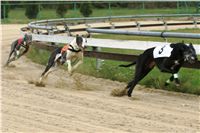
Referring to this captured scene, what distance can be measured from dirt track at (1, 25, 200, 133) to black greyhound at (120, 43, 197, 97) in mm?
416

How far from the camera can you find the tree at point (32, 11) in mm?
39594

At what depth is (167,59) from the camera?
26.2ft

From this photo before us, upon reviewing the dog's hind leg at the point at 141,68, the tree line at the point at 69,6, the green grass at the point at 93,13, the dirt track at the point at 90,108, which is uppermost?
the dog's hind leg at the point at 141,68

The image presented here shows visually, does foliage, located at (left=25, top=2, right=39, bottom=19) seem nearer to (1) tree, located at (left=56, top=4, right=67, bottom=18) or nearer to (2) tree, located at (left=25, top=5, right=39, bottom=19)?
(2) tree, located at (left=25, top=5, right=39, bottom=19)

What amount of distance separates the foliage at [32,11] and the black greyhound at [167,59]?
31.9 m

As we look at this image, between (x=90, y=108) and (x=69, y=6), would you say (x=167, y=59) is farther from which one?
(x=69, y=6)

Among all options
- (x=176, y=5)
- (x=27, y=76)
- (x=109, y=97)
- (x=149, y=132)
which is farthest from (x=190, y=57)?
(x=176, y=5)

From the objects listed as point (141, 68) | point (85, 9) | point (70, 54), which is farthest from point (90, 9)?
point (141, 68)

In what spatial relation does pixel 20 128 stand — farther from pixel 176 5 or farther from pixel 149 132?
pixel 176 5

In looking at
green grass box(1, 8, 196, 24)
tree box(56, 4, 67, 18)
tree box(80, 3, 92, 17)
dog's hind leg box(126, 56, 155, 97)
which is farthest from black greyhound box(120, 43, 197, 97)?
tree box(56, 4, 67, 18)

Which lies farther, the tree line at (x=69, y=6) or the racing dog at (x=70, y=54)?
the tree line at (x=69, y=6)

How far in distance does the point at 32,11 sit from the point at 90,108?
32931 millimetres

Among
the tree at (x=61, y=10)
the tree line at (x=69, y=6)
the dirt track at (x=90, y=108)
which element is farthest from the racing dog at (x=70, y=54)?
the tree at (x=61, y=10)

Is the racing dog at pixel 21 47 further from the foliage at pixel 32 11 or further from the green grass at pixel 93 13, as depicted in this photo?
the foliage at pixel 32 11
